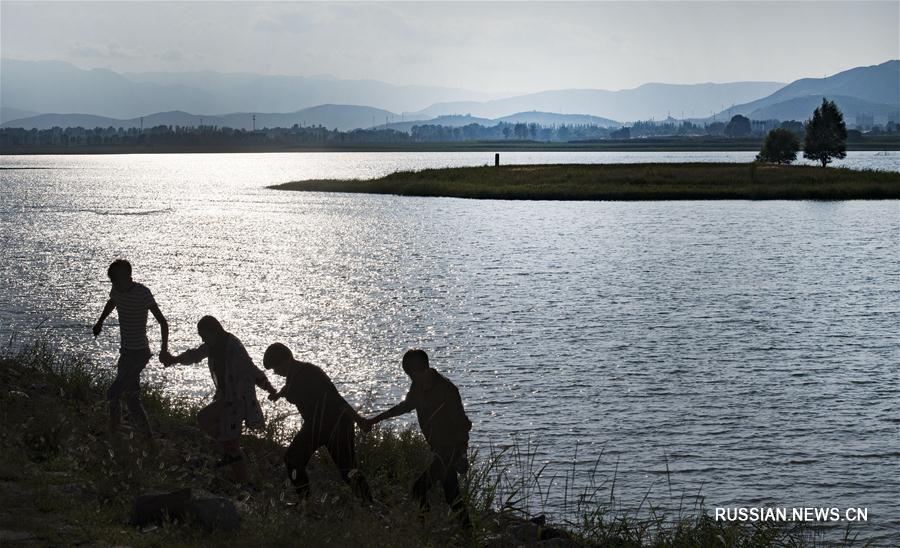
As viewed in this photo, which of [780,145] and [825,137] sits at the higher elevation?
[825,137]

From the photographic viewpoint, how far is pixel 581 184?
110 m

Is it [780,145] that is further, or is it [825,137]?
[780,145]

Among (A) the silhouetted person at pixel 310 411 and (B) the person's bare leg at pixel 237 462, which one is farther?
(B) the person's bare leg at pixel 237 462

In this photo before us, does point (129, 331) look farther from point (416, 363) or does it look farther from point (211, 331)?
point (416, 363)

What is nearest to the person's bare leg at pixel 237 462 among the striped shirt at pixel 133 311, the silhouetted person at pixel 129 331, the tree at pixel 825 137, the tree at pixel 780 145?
the silhouetted person at pixel 129 331

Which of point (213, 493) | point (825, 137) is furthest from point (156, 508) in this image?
point (825, 137)

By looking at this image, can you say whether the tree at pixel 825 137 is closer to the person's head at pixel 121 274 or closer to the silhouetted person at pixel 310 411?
the person's head at pixel 121 274

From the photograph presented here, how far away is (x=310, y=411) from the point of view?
11.7 m

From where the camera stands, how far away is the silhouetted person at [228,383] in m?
12.3

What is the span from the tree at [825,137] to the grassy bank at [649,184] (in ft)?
70.4

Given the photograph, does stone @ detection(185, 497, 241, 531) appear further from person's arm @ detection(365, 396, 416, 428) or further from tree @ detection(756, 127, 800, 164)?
tree @ detection(756, 127, 800, 164)

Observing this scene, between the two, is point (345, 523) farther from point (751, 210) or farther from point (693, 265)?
point (751, 210)

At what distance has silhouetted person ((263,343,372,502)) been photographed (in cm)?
1171

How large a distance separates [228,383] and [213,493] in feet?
4.49
